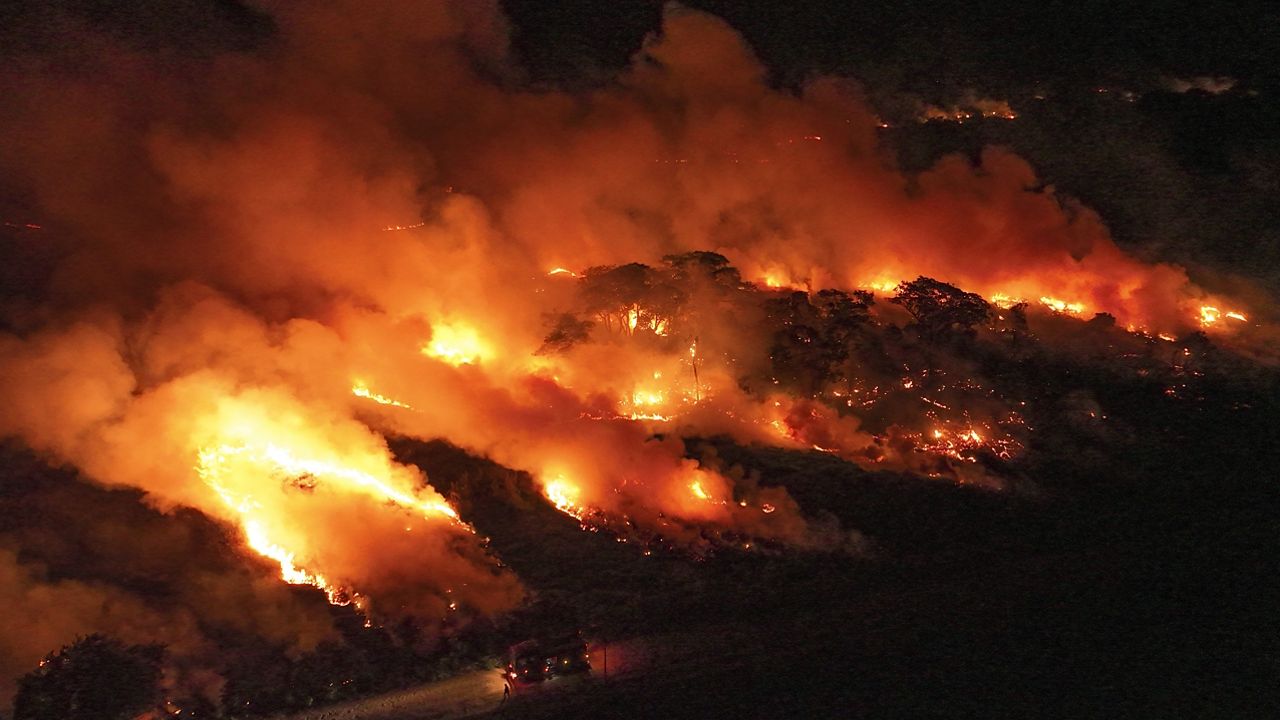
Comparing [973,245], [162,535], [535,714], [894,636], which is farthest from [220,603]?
[973,245]

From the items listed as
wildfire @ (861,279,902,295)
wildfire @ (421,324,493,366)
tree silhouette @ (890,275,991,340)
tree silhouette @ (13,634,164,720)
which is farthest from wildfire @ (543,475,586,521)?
wildfire @ (861,279,902,295)

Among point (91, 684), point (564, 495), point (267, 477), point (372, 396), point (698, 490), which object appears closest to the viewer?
point (91, 684)

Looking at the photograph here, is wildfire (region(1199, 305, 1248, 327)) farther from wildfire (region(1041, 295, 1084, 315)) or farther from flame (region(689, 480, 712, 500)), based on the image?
flame (region(689, 480, 712, 500))

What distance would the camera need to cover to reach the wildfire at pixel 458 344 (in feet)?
71.4

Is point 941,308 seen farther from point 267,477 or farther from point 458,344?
point 267,477

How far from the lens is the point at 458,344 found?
22.0 metres

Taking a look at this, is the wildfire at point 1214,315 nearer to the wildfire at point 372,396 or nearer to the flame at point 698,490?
the flame at point 698,490

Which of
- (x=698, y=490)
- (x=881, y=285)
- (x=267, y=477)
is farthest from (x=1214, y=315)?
(x=267, y=477)

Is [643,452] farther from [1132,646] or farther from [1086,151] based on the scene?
[1086,151]

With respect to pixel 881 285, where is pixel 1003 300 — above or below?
below

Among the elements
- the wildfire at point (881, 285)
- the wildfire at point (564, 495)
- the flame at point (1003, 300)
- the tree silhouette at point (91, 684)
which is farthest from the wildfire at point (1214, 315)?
the tree silhouette at point (91, 684)

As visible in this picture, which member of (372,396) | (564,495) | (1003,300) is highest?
(1003,300)

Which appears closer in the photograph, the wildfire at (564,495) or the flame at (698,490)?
the flame at (698,490)

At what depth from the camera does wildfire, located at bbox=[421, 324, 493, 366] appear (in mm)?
21750
